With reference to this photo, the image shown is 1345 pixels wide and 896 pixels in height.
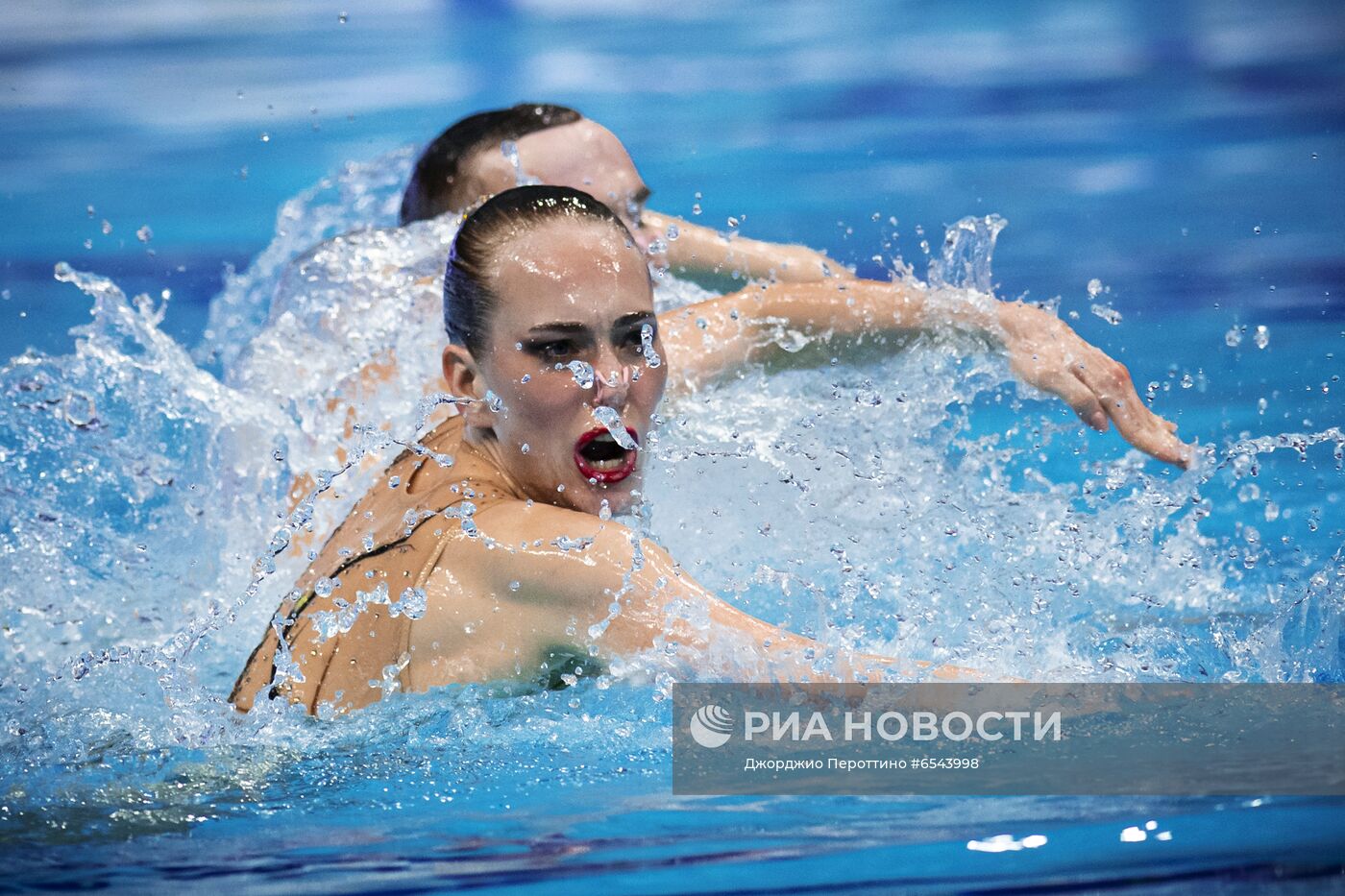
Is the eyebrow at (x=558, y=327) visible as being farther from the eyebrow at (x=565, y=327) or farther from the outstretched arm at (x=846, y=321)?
the outstretched arm at (x=846, y=321)

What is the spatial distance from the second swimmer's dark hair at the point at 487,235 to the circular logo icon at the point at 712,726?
60cm

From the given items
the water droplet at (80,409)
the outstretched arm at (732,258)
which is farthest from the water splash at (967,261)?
the water droplet at (80,409)

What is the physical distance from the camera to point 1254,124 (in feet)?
18.6

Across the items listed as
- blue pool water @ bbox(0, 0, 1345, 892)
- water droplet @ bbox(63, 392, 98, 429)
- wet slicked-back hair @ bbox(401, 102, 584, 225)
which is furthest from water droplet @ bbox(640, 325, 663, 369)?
water droplet @ bbox(63, 392, 98, 429)

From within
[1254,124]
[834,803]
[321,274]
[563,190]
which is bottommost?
[834,803]

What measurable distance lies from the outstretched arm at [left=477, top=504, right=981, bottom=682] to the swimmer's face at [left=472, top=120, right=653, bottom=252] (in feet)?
4.43

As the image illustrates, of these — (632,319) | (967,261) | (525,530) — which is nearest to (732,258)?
(967,261)

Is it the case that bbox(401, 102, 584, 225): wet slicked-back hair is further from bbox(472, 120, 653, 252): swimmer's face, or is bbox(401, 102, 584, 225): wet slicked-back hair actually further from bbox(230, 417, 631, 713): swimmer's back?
bbox(230, 417, 631, 713): swimmer's back

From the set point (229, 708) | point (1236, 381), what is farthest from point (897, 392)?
point (1236, 381)

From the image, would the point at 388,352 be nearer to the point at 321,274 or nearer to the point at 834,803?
the point at 321,274

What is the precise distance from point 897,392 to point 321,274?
1245 millimetres

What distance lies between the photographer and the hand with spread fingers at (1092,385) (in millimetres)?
2559

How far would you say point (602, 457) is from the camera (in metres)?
2.24

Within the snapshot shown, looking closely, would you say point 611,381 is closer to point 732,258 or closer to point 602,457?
point 602,457
